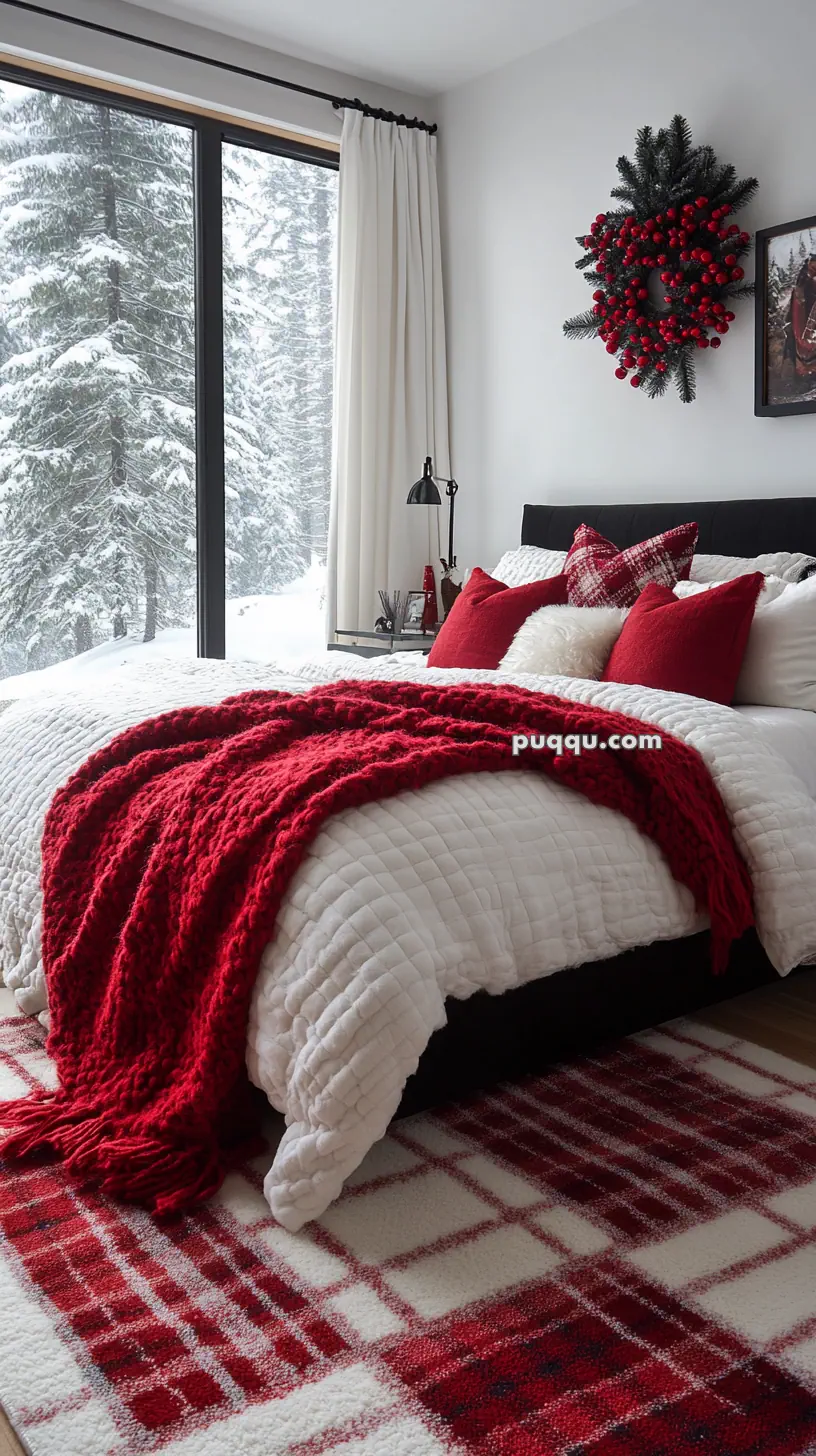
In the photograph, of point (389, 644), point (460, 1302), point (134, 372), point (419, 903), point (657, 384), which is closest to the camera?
point (460, 1302)

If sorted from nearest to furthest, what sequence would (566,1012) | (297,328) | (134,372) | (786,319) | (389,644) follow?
(566,1012) → (786,319) → (134,372) → (389,644) → (297,328)

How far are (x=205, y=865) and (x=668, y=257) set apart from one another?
9.18 ft

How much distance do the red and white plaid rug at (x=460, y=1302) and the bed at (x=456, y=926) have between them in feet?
0.40

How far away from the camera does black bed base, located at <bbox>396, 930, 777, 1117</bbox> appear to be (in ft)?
5.93

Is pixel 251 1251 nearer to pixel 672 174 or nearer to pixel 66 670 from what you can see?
pixel 66 670

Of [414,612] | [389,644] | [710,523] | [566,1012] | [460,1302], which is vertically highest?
[710,523]

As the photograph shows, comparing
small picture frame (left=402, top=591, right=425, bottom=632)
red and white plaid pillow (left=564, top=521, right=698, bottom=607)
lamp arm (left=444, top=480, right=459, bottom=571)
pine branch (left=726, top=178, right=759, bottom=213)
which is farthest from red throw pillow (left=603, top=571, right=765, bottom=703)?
lamp arm (left=444, top=480, right=459, bottom=571)

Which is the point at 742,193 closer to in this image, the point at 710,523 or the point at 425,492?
the point at 710,523

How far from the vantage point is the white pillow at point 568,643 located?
2986 millimetres

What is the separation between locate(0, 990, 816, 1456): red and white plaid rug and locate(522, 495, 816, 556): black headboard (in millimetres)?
1922

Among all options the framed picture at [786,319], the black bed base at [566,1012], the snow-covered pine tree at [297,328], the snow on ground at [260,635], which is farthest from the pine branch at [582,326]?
the black bed base at [566,1012]

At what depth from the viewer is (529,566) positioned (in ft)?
12.4

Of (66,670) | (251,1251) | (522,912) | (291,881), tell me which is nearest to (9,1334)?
(251,1251)

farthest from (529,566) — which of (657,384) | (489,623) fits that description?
(657,384)
